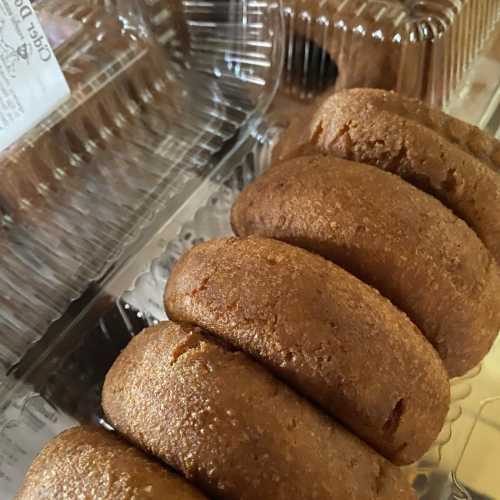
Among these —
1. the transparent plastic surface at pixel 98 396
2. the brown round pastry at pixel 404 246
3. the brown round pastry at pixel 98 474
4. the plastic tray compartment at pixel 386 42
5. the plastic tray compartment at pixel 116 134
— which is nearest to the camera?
the brown round pastry at pixel 98 474

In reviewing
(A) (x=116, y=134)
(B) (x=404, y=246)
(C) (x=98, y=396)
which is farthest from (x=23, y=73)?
(B) (x=404, y=246)

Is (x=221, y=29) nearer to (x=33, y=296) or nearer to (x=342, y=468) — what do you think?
(x=33, y=296)

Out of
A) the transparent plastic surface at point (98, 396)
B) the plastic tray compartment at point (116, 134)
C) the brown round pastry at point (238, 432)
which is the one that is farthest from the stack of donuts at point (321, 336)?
the plastic tray compartment at point (116, 134)

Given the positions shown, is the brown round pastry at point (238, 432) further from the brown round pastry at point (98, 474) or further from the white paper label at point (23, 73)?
the white paper label at point (23, 73)

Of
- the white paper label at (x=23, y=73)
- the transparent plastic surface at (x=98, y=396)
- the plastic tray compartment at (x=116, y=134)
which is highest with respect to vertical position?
the white paper label at (x=23, y=73)

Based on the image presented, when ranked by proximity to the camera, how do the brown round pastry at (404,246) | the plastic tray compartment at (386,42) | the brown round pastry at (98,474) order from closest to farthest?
the brown round pastry at (98,474)
the brown round pastry at (404,246)
the plastic tray compartment at (386,42)

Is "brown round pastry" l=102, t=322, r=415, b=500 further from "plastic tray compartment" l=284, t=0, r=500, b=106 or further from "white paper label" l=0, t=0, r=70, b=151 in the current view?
"plastic tray compartment" l=284, t=0, r=500, b=106
